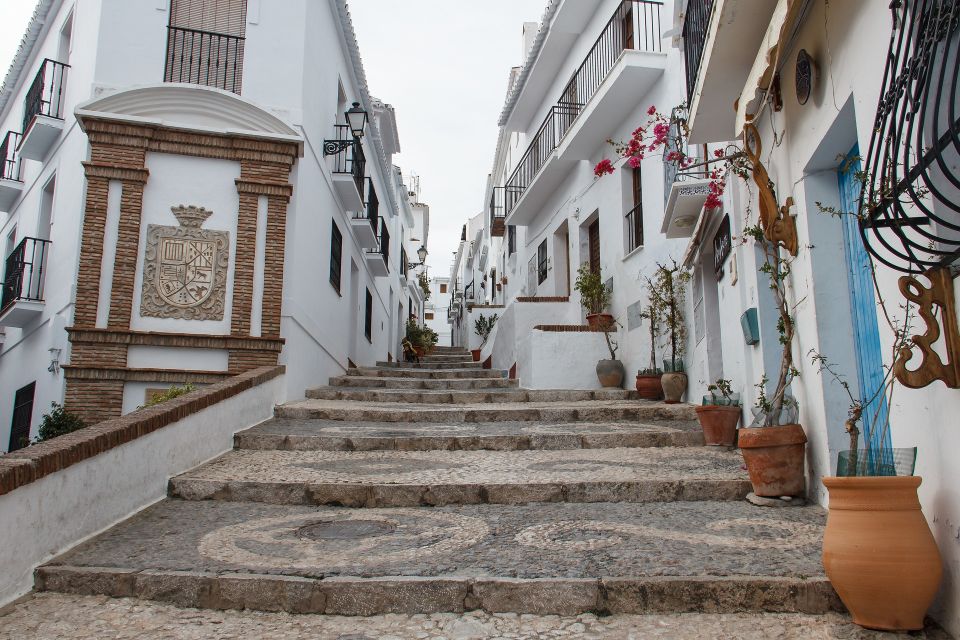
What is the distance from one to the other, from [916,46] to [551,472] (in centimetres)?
340

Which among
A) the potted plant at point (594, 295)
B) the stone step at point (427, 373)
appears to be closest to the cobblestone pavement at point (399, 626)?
the potted plant at point (594, 295)

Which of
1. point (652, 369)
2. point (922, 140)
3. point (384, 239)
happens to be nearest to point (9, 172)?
point (384, 239)

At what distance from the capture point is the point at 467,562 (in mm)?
3307

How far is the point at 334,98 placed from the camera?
37.6 ft

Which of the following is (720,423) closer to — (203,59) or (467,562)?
(467,562)

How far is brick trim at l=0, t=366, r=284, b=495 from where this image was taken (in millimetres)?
3318

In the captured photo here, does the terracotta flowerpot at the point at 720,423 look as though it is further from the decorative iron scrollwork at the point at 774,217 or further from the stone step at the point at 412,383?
the stone step at the point at 412,383

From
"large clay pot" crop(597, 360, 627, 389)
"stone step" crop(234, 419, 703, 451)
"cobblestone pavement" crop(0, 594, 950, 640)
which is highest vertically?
"large clay pot" crop(597, 360, 627, 389)

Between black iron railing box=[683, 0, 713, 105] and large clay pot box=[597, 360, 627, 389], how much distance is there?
439cm

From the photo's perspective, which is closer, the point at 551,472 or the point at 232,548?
the point at 232,548

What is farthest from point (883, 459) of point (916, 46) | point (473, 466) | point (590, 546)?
point (473, 466)

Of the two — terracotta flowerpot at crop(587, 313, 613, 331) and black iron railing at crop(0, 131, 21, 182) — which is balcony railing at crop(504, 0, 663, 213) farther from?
black iron railing at crop(0, 131, 21, 182)

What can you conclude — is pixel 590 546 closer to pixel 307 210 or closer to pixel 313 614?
pixel 313 614

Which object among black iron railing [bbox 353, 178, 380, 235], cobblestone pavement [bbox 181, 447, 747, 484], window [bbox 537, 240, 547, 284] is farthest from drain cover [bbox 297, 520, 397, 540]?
window [bbox 537, 240, 547, 284]
